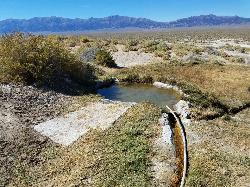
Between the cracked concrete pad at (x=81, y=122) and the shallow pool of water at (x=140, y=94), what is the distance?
471 centimetres

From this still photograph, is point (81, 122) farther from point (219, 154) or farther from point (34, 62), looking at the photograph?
point (34, 62)

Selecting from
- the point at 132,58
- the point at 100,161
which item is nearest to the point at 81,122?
the point at 100,161

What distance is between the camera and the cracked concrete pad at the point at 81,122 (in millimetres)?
29625

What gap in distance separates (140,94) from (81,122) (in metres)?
11.1

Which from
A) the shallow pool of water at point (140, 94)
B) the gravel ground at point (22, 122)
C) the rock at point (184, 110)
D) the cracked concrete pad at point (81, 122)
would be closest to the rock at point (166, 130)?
the rock at point (184, 110)

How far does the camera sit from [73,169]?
25.1 meters

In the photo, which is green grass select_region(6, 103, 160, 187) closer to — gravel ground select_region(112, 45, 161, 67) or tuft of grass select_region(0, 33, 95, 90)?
tuft of grass select_region(0, 33, 95, 90)

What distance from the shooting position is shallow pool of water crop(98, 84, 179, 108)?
129 feet

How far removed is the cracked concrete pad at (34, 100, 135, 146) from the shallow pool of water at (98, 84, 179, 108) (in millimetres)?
4708

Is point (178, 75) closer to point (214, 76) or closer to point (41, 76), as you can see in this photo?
point (214, 76)

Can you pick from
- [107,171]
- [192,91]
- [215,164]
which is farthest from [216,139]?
[192,91]

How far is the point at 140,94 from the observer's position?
137ft

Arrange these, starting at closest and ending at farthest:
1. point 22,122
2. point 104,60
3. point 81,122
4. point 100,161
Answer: point 100,161, point 22,122, point 81,122, point 104,60

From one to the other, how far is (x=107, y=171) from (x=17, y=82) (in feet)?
51.7
